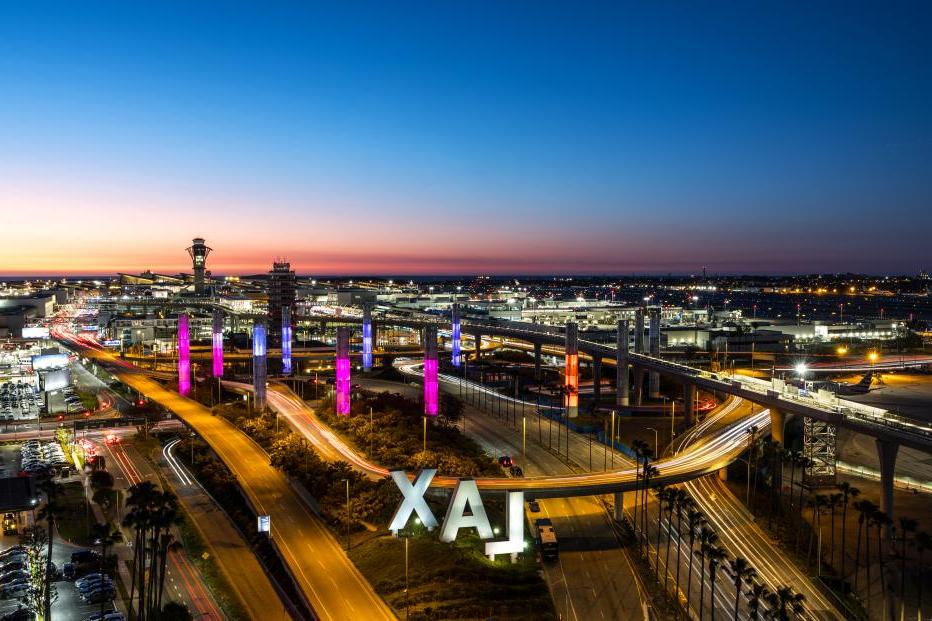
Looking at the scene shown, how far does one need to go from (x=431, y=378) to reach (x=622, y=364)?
3004cm

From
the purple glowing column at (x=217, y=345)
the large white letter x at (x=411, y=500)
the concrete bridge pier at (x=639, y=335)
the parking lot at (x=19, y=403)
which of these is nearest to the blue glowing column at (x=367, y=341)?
the purple glowing column at (x=217, y=345)

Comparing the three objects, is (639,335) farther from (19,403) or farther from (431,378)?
(19,403)

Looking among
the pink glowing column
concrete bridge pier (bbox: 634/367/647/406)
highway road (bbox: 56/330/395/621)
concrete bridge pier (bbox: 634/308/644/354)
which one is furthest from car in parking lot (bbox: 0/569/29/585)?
concrete bridge pier (bbox: 634/308/644/354)

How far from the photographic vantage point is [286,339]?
117m

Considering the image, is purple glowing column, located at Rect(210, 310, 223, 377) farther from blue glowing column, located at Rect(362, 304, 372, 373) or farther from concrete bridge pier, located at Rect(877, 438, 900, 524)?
concrete bridge pier, located at Rect(877, 438, 900, 524)

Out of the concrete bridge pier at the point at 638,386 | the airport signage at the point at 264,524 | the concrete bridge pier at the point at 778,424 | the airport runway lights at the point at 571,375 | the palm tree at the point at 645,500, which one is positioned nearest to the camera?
the palm tree at the point at 645,500

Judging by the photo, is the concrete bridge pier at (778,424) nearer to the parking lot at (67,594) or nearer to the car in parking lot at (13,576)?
the parking lot at (67,594)

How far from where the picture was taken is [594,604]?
3959 centimetres

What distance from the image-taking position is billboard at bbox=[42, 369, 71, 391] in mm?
101688

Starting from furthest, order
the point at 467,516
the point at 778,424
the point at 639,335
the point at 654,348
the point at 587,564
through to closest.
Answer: the point at 654,348, the point at 639,335, the point at 778,424, the point at 587,564, the point at 467,516

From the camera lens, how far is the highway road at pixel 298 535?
38.9 m

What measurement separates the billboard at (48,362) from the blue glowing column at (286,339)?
33064 millimetres

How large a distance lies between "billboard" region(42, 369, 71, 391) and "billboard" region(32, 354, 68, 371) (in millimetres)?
2257

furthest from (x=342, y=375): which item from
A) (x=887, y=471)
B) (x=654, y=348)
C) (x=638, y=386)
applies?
(x=654, y=348)
